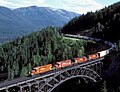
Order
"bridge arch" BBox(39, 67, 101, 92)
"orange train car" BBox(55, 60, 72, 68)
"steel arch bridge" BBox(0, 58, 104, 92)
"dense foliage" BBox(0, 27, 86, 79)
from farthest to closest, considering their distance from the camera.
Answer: "dense foliage" BBox(0, 27, 86, 79) → "orange train car" BBox(55, 60, 72, 68) → "bridge arch" BBox(39, 67, 101, 92) → "steel arch bridge" BBox(0, 58, 104, 92)

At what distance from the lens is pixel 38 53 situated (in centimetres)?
15000

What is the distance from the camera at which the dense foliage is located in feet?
445

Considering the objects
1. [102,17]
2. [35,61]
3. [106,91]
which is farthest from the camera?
[102,17]

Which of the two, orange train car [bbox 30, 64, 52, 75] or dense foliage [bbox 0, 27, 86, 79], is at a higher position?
orange train car [bbox 30, 64, 52, 75]

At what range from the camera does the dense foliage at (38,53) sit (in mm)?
135625

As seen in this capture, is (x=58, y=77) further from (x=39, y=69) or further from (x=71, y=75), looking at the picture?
(x=39, y=69)

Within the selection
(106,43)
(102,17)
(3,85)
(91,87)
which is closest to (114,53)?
(91,87)

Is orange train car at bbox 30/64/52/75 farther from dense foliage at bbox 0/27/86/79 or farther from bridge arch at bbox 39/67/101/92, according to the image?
dense foliage at bbox 0/27/86/79

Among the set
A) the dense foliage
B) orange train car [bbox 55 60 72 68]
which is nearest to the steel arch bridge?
orange train car [bbox 55 60 72 68]

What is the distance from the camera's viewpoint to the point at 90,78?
98875 millimetres

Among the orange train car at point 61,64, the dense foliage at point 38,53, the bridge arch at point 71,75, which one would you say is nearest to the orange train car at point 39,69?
the orange train car at point 61,64

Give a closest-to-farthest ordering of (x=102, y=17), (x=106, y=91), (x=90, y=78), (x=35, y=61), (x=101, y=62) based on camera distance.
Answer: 1. (x=106, y=91)
2. (x=90, y=78)
3. (x=101, y=62)
4. (x=35, y=61)
5. (x=102, y=17)

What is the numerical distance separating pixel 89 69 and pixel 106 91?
357 inches

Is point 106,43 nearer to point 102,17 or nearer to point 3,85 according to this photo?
point 102,17
